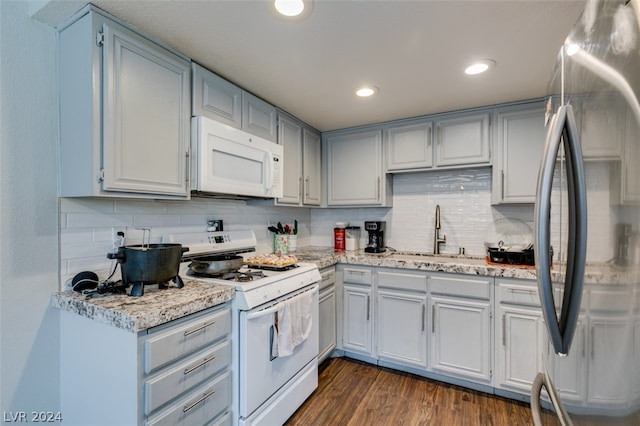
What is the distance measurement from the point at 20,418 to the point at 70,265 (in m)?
0.67

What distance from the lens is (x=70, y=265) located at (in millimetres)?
1454

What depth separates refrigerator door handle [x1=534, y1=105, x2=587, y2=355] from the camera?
26.4 inches

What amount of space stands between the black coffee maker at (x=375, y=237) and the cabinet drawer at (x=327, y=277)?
0.49 meters

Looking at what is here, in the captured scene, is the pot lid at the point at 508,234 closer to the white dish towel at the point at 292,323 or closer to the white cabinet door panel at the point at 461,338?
the white cabinet door panel at the point at 461,338

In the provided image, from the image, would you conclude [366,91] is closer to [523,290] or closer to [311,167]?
[311,167]

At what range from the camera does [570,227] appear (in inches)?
28.7

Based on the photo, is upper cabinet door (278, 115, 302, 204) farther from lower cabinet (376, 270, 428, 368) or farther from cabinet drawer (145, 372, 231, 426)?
cabinet drawer (145, 372, 231, 426)

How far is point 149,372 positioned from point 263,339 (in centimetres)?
61

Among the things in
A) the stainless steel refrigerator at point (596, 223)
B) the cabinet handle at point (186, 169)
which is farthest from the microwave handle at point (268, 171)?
the stainless steel refrigerator at point (596, 223)

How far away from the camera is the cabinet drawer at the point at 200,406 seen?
1.21m

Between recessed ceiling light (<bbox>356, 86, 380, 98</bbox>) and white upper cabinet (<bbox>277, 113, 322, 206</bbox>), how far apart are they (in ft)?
2.32

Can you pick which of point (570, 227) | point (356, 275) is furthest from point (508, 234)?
point (570, 227)

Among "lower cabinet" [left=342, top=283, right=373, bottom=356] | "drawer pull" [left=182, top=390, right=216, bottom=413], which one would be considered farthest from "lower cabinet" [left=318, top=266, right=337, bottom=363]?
"drawer pull" [left=182, top=390, right=216, bottom=413]

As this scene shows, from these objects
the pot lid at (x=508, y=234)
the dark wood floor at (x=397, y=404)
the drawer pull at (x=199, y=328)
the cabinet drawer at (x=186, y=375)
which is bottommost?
the dark wood floor at (x=397, y=404)
